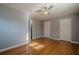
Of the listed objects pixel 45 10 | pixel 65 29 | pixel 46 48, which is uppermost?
pixel 45 10

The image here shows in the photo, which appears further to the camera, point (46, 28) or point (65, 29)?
point (46, 28)

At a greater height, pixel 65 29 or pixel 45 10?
pixel 45 10

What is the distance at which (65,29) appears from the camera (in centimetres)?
208

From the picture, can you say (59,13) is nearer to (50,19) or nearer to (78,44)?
(50,19)

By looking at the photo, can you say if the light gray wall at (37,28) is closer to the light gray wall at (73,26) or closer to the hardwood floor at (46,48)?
the hardwood floor at (46,48)

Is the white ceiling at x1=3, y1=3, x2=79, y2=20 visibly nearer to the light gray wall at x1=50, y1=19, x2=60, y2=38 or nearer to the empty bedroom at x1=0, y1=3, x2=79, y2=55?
the empty bedroom at x1=0, y1=3, x2=79, y2=55

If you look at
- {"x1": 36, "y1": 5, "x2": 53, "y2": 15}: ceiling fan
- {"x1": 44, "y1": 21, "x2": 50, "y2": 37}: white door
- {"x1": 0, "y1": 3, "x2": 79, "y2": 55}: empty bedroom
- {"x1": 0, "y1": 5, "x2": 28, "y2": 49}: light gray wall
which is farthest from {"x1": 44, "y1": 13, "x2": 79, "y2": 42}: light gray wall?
{"x1": 0, "y1": 5, "x2": 28, "y2": 49}: light gray wall

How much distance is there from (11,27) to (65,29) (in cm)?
123

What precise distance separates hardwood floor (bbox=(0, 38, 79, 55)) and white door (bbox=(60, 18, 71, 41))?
0.11 metres

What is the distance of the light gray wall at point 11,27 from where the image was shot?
6.36 feet

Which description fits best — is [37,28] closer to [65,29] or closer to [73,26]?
[65,29]

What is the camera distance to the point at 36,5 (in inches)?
78.6

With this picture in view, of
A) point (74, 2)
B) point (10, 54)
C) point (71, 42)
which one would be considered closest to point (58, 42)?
point (71, 42)

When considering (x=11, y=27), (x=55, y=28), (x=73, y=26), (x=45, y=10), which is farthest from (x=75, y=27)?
(x=11, y=27)
